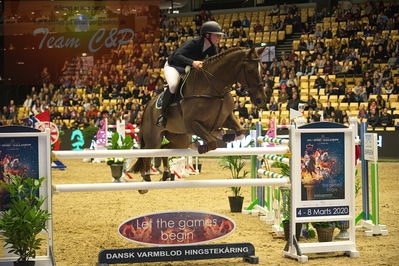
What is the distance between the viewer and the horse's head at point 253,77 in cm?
536

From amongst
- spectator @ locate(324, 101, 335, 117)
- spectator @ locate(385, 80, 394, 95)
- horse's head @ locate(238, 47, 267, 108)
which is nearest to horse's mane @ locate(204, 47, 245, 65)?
horse's head @ locate(238, 47, 267, 108)

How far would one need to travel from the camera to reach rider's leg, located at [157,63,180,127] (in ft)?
20.1

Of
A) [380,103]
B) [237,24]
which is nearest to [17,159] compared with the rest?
[380,103]

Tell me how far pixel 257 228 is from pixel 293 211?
1.51 meters

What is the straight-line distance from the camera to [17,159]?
4547mm

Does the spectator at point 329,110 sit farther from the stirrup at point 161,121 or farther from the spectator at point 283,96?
the stirrup at point 161,121

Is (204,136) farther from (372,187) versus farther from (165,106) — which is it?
(372,187)

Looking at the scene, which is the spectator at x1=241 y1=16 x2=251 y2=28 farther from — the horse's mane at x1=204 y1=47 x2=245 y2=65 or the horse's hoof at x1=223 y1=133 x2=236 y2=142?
the horse's hoof at x1=223 y1=133 x2=236 y2=142

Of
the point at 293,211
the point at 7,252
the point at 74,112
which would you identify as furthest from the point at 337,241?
the point at 74,112

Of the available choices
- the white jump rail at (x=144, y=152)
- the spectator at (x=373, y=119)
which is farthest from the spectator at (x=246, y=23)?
the white jump rail at (x=144, y=152)

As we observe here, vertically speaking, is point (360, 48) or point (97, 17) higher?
point (97, 17)

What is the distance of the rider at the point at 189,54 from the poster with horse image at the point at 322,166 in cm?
139

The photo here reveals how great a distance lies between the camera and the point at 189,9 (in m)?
28.3

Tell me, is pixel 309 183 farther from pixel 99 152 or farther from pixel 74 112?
pixel 74 112
